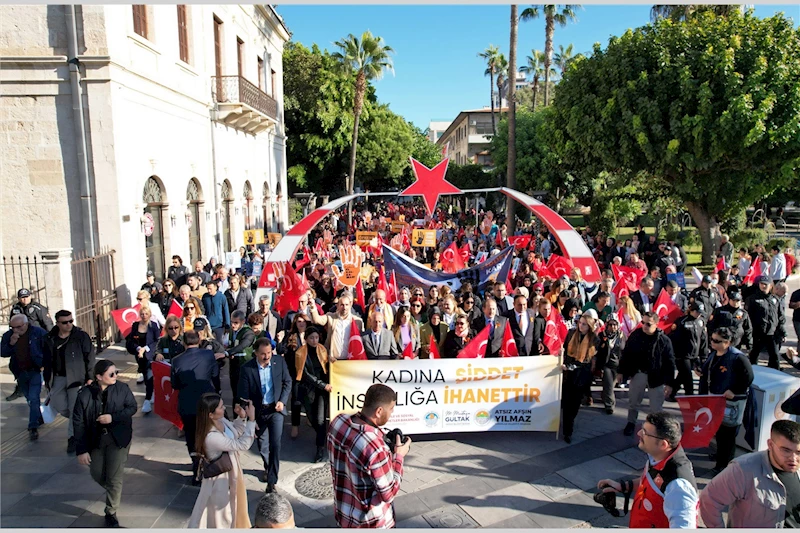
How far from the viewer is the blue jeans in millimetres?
7531

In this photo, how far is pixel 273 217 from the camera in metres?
27.1

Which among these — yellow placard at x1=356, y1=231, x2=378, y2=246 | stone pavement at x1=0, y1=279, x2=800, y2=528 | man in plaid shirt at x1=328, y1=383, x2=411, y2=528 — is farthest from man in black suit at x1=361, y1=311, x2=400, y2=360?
yellow placard at x1=356, y1=231, x2=378, y2=246

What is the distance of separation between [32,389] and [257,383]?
3805 millimetres

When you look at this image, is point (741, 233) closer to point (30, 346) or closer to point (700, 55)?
point (700, 55)

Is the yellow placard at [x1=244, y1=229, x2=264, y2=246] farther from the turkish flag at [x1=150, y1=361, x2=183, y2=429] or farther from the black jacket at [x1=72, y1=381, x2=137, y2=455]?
the black jacket at [x1=72, y1=381, x2=137, y2=455]

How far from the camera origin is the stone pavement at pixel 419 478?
5.54 meters

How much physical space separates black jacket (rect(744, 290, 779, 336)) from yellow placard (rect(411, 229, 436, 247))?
339 inches

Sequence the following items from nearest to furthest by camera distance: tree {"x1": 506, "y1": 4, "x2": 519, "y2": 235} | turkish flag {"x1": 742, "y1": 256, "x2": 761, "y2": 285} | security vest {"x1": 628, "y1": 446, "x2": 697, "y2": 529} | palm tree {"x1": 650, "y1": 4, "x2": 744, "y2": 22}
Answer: security vest {"x1": 628, "y1": 446, "x2": 697, "y2": 529} → turkish flag {"x1": 742, "y1": 256, "x2": 761, "y2": 285} → tree {"x1": 506, "y1": 4, "x2": 519, "y2": 235} → palm tree {"x1": 650, "y1": 4, "x2": 744, "y2": 22}

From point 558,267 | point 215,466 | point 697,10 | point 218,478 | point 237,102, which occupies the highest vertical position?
point 697,10

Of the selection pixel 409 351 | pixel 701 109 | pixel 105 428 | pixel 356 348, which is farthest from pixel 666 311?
pixel 701 109

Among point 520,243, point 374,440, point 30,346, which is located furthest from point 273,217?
point 374,440

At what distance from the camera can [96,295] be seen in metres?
11.7

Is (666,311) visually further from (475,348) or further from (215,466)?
(215,466)

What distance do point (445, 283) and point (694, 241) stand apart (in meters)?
16.9
